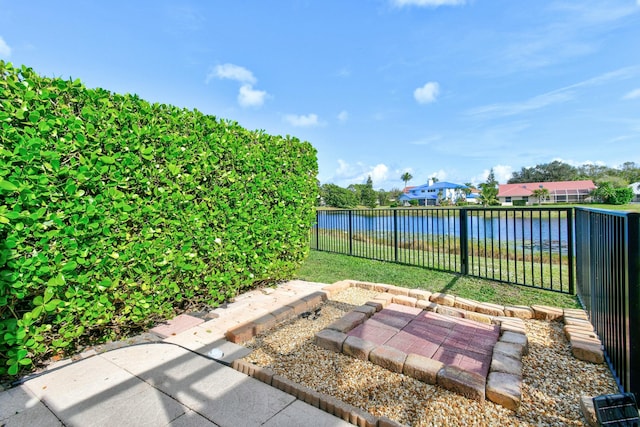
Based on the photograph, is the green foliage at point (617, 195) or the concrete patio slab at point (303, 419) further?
the green foliage at point (617, 195)

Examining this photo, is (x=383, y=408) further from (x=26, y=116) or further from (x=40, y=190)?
(x=26, y=116)

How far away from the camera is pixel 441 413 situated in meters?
1.55

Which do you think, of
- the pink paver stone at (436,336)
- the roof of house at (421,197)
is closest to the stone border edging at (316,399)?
the pink paver stone at (436,336)

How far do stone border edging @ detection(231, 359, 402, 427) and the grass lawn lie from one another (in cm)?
267

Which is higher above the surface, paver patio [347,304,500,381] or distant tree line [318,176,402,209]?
distant tree line [318,176,402,209]

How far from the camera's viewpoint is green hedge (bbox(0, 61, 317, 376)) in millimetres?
1817

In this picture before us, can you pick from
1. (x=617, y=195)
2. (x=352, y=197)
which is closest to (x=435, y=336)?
(x=617, y=195)

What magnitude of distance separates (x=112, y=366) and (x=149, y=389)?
1.80ft

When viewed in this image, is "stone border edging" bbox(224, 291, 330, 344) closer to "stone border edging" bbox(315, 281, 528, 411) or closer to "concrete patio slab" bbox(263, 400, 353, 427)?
"stone border edging" bbox(315, 281, 528, 411)

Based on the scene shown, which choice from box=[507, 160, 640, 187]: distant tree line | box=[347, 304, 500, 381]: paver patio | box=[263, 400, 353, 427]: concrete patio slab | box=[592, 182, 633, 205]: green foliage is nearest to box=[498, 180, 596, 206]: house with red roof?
box=[592, 182, 633, 205]: green foliage

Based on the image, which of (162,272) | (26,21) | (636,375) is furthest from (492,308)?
(26,21)

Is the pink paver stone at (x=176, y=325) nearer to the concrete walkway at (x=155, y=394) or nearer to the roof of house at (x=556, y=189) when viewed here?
the concrete walkway at (x=155, y=394)

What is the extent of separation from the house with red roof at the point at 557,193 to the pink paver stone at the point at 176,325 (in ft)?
188

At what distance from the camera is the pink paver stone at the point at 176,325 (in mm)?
2725
